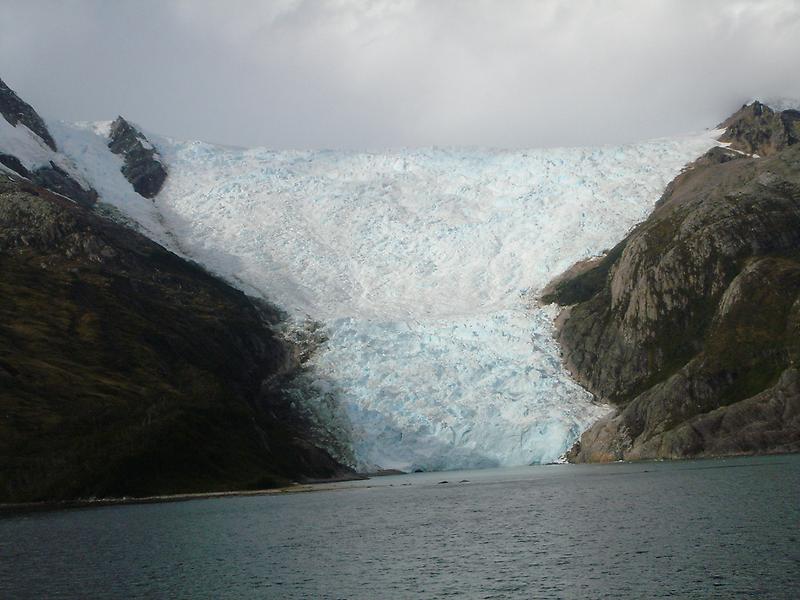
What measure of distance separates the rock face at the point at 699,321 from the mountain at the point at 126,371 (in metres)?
50.1

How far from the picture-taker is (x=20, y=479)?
101 metres

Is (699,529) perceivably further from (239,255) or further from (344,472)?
(239,255)

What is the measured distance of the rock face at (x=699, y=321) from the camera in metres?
118

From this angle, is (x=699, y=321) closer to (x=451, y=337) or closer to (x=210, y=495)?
(x=451, y=337)

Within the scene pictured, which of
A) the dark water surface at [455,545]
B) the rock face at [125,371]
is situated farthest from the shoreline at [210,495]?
the dark water surface at [455,545]

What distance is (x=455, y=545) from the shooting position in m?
57.5

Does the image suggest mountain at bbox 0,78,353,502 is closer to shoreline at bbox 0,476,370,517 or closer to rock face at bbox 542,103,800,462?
shoreline at bbox 0,476,370,517

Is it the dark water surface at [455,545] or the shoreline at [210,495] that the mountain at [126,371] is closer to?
the shoreline at [210,495]

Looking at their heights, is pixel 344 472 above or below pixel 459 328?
below

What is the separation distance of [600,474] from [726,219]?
69.0 meters

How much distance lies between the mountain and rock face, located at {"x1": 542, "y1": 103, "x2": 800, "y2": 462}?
50.1 meters

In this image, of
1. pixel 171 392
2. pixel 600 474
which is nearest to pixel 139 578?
pixel 600 474

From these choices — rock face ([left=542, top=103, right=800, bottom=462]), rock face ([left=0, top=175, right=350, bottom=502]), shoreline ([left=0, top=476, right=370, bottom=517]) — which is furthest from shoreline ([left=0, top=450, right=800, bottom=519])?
rock face ([left=542, top=103, right=800, bottom=462])

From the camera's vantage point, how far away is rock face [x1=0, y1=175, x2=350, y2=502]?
356ft
